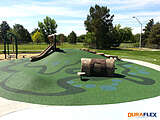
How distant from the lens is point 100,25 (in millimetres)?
45406

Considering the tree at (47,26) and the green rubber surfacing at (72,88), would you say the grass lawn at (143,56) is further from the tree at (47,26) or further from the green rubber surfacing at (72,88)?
the tree at (47,26)

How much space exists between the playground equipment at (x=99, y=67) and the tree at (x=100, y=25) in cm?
3540

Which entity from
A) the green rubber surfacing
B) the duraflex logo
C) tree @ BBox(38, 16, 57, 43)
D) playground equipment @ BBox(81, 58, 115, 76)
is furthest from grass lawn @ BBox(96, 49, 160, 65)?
tree @ BBox(38, 16, 57, 43)

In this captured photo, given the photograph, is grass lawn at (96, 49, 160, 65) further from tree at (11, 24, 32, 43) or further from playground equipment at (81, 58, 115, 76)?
tree at (11, 24, 32, 43)

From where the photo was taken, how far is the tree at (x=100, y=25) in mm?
45719

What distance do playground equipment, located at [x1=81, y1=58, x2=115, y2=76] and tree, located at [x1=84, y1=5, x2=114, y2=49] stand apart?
35396 millimetres

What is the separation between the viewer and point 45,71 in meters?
13.1

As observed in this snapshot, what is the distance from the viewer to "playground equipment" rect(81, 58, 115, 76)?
11.8 metres

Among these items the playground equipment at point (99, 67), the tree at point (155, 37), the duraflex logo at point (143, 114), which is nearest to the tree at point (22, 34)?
the tree at point (155, 37)

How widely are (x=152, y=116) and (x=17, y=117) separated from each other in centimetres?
568

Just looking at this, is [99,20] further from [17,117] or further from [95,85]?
[17,117]

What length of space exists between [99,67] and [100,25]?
3575cm

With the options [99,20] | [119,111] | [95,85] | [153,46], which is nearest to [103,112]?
[119,111]

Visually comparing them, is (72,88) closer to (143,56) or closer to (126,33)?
(143,56)
